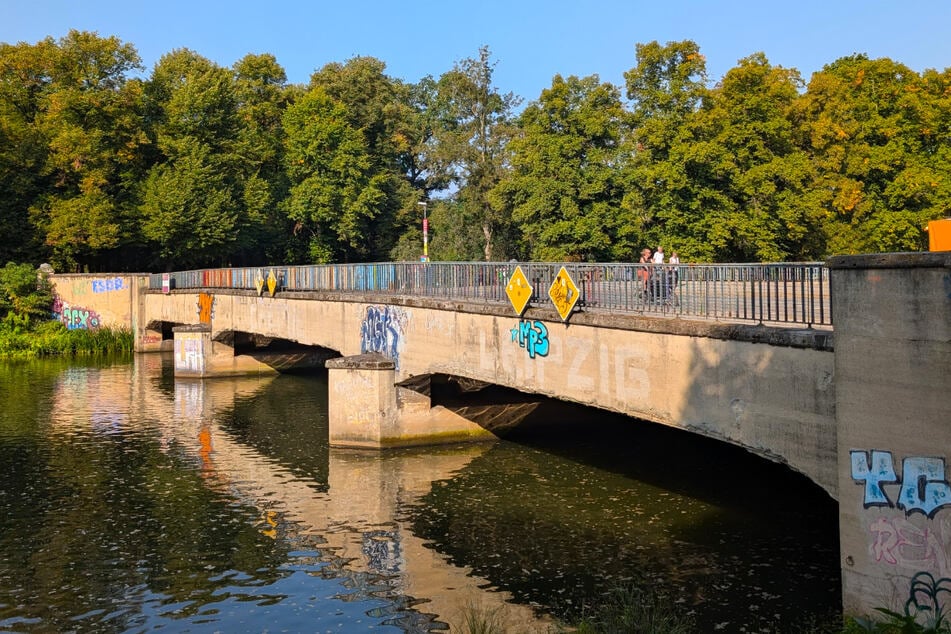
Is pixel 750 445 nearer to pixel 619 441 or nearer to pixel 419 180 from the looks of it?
pixel 619 441

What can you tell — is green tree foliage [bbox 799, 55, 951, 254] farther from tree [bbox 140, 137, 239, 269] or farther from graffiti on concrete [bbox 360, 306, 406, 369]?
tree [bbox 140, 137, 239, 269]

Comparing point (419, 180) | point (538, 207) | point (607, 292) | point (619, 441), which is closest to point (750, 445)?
point (607, 292)

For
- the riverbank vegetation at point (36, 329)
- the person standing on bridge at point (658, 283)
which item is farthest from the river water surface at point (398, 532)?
the riverbank vegetation at point (36, 329)

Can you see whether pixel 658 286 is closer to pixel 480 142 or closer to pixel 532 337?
pixel 532 337

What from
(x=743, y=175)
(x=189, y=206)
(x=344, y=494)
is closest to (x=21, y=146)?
(x=189, y=206)

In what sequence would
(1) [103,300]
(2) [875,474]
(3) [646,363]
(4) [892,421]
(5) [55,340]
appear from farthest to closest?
(1) [103,300], (5) [55,340], (3) [646,363], (2) [875,474], (4) [892,421]

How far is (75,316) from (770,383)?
169 feet

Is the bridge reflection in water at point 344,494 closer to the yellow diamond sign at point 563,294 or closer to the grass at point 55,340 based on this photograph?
the yellow diamond sign at point 563,294

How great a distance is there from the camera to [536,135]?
4762 centimetres

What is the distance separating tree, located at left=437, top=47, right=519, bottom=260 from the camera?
55.8 meters

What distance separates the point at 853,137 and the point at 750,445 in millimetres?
37053

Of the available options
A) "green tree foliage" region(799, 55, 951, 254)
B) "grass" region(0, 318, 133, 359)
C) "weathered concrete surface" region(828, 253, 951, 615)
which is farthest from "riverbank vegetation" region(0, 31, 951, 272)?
"weathered concrete surface" region(828, 253, 951, 615)

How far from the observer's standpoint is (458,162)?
2237 inches

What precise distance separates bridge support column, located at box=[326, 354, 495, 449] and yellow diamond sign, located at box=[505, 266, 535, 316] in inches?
222
